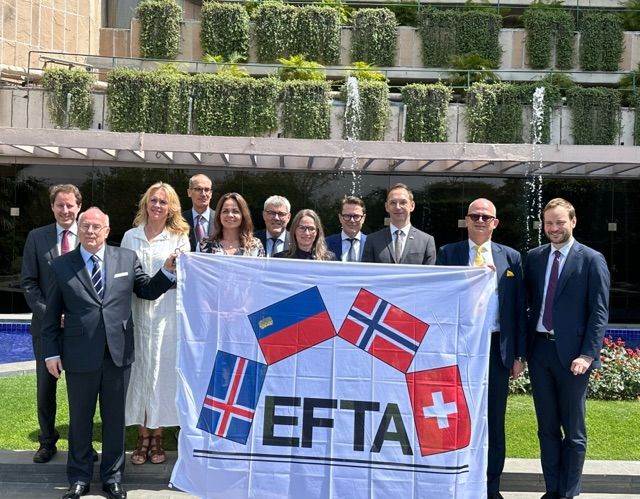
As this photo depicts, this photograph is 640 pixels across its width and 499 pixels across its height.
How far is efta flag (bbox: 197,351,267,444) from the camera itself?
15.4 feet

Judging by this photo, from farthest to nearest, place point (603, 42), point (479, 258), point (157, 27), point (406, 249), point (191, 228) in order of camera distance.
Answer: point (603, 42) → point (157, 27) → point (191, 228) → point (406, 249) → point (479, 258)

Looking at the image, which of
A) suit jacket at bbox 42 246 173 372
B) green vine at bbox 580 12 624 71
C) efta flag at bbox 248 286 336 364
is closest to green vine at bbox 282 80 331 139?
green vine at bbox 580 12 624 71

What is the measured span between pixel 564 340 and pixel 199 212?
11.2 feet

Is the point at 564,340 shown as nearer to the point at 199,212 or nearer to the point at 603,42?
the point at 199,212

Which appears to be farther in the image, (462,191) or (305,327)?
(462,191)

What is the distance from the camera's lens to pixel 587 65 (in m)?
22.6

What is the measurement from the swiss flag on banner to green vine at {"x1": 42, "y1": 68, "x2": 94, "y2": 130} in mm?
14759

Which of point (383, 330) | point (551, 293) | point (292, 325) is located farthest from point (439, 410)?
point (551, 293)

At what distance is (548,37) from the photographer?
22.3 m

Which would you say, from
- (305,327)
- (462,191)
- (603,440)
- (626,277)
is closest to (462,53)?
(462,191)

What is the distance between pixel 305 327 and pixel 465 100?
15309 mm

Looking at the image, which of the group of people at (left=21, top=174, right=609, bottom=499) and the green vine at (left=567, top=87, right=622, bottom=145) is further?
the green vine at (left=567, top=87, right=622, bottom=145)

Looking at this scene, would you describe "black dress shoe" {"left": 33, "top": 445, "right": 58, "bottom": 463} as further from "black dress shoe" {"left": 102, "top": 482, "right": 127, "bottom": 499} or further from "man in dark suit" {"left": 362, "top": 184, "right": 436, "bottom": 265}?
"man in dark suit" {"left": 362, "top": 184, "right": 436, "bottom": 265}

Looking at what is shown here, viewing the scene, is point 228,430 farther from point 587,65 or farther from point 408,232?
point 587,65
